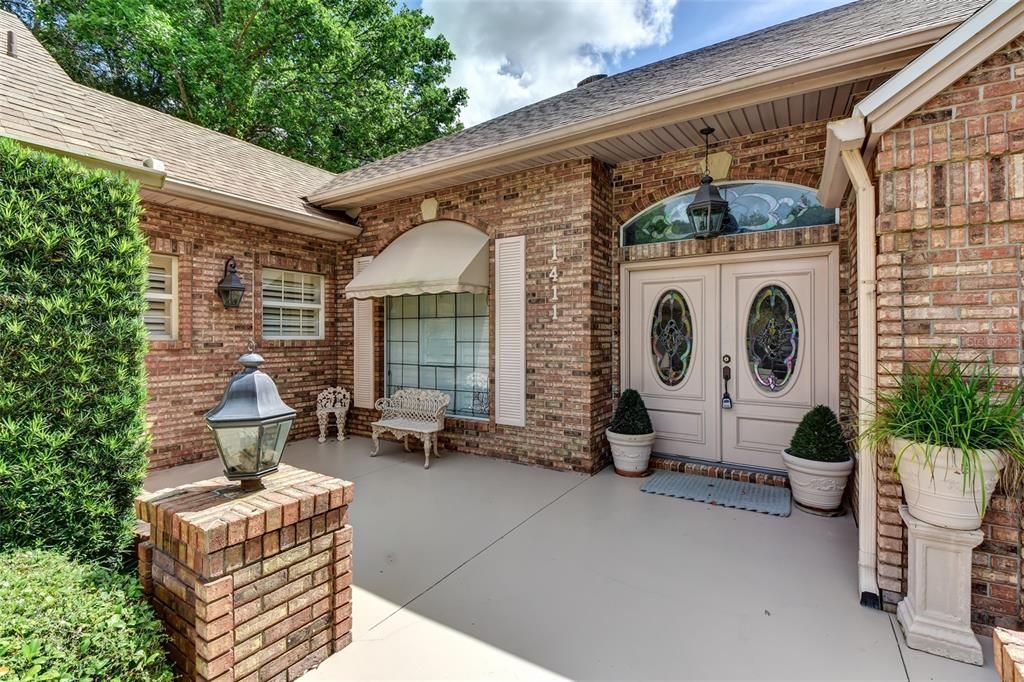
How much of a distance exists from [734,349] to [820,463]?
1.65m

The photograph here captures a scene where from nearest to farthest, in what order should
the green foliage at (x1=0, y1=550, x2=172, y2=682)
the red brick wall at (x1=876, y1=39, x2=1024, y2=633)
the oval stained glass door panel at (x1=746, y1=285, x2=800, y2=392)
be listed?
the green foliage at (x1=0, y1=550, x2=172, y2=682)
the red brick wall at (x1=876, y1=39, x2=1024, y2=633)
the oval stained glass door panel at (x1=746, y1=285, x2=800, y2=392)

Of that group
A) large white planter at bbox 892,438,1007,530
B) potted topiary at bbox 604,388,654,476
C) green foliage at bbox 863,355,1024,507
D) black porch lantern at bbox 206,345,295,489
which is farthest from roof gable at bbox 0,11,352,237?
large white planter at bbox 892,438,1007,530

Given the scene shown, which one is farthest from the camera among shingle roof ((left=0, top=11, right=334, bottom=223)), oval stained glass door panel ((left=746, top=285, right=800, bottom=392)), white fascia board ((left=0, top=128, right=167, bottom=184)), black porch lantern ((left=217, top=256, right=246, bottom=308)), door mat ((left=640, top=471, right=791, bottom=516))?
black porch lantern ((left=217, top=256, right=246, bottom=308))

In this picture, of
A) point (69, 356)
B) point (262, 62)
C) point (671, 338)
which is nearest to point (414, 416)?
point (671, 338)

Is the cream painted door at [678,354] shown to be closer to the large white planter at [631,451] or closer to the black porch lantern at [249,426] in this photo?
the large white planter at [631,451]

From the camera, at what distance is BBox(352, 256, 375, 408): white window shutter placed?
8.00 metres

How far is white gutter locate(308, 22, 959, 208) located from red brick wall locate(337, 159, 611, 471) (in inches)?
21.4

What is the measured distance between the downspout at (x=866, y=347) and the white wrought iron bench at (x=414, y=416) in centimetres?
470

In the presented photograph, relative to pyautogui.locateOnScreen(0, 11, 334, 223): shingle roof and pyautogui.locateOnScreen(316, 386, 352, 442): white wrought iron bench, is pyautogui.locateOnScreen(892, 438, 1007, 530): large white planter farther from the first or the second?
pyautogui.locateOnScreen(316, 386, 352, 442): white wrought iron bench

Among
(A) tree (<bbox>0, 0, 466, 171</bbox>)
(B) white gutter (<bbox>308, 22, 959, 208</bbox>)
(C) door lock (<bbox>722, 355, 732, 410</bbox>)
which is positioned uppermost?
(A) tree (<bbox>0, 0, 466, 171</bbox>)

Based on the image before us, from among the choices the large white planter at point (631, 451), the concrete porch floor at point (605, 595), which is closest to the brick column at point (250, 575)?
the concrete porch floor at point (605, 595)

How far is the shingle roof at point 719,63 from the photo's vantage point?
13.8 ft

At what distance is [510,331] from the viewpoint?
6500 millimetres

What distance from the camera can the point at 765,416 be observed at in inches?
216
